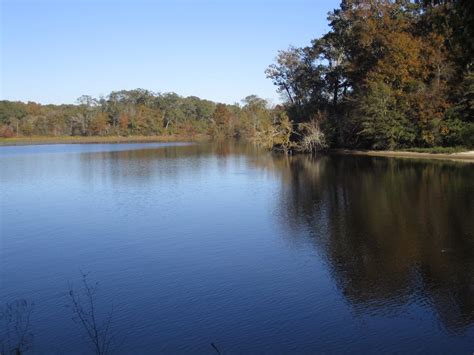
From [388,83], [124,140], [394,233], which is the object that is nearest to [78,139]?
[124,140]

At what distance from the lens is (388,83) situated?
4494 cm

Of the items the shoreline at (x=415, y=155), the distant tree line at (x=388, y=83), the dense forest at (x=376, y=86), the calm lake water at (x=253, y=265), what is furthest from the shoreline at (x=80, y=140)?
the calm lake water at (x=253, y=265)

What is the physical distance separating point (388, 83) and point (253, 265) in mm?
36292

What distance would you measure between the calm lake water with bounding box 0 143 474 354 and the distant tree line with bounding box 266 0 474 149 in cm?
1681

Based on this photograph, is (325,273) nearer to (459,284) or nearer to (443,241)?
(459,284)

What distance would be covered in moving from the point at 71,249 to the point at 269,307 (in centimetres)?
729

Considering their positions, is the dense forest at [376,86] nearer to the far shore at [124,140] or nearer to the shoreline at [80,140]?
the far shore at [124,140]

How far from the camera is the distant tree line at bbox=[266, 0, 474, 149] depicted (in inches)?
1610

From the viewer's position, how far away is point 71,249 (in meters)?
14.7

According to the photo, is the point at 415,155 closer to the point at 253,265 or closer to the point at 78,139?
the point at 253,265

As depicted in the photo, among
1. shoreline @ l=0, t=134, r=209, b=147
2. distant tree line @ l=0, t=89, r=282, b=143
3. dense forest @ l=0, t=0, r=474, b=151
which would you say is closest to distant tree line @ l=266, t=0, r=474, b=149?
dense forest @ l=0, t=0, r=474, b=151

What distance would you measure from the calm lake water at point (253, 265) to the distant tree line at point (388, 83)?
662 inches

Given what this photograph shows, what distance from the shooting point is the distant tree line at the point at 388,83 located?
134 feet

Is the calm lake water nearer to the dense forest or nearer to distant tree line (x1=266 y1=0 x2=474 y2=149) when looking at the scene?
the dense forest
